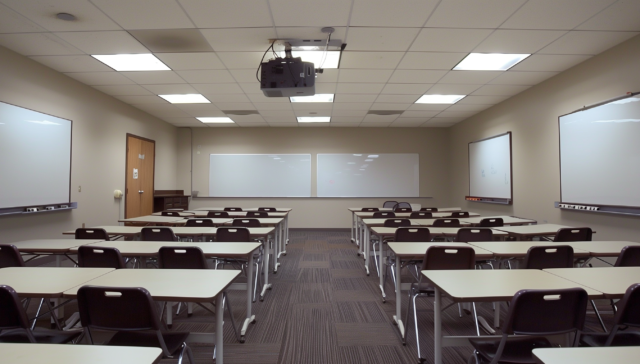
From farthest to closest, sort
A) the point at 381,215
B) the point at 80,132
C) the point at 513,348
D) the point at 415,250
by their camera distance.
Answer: the point at 381,215 → the point at 80,132 → the point at 415,250 → the point at 513,348

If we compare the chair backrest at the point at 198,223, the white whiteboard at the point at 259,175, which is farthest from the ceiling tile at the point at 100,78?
the white whiteboard at the point at 259,175

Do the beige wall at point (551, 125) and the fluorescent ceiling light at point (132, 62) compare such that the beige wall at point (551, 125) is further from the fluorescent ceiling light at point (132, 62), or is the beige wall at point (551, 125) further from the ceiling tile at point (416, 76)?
the fluorescent ceiling light at point (132, 62)

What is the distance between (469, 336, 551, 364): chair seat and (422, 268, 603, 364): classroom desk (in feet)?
0.37

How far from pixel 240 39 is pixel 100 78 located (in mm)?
2833

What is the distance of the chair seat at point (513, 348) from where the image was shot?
1495 mm

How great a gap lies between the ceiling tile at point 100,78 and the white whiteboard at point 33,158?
0.71m

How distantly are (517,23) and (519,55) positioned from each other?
0.97m

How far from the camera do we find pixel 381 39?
3.63 meters

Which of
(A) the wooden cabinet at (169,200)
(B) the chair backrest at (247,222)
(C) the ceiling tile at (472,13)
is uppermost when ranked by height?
(C) the ceiling tile at (472,13)

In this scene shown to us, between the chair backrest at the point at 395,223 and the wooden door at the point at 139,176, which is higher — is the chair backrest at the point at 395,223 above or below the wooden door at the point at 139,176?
below

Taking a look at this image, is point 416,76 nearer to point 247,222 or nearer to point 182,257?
point 247,222

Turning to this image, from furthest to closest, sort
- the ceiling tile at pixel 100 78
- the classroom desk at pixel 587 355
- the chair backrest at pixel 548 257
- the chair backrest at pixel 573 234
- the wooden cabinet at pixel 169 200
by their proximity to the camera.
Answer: the wooden cabinet at pixel 169 200
the ceiling tile at pixel 100 78
the chair backrest at pixel 573 234
the chair backrest at pixel 548 257
the classroom desk at pixel 587 355

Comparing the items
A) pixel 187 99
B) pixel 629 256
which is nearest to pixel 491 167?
pixel 629 256

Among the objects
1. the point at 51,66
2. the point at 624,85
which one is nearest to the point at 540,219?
the point at 624,85
